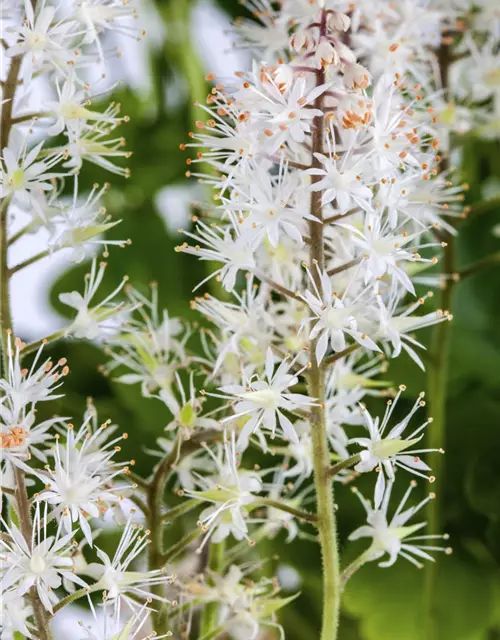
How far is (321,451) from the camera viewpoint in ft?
1.32

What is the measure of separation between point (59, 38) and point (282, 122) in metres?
0.12

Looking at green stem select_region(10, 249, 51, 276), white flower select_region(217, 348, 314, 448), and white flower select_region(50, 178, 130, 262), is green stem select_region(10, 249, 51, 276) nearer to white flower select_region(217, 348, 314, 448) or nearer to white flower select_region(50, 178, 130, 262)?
white flower select_region(50, 178, 130, 262)

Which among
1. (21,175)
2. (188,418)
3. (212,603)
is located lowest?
(212,603)

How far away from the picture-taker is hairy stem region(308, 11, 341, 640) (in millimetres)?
399

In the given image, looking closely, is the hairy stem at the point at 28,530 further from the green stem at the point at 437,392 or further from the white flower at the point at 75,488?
the green stem at the point at 437,392

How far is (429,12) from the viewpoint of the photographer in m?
0.60

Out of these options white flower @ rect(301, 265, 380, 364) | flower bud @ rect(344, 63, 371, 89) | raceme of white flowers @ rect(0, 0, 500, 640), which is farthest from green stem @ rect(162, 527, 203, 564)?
flower bud @ rect(344, 63, 371, 89)

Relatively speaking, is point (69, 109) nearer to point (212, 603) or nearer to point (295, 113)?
point (295, 113)

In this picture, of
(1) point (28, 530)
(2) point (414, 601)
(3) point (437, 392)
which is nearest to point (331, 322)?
(1) point (28, 530)

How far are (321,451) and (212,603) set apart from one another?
14cm

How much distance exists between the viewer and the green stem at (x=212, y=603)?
1.63 ft

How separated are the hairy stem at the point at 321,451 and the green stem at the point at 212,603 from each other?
0.32ft

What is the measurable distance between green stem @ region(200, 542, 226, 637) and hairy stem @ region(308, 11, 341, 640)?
0.32 feet

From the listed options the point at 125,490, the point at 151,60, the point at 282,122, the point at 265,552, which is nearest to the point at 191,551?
the point at 265,552
